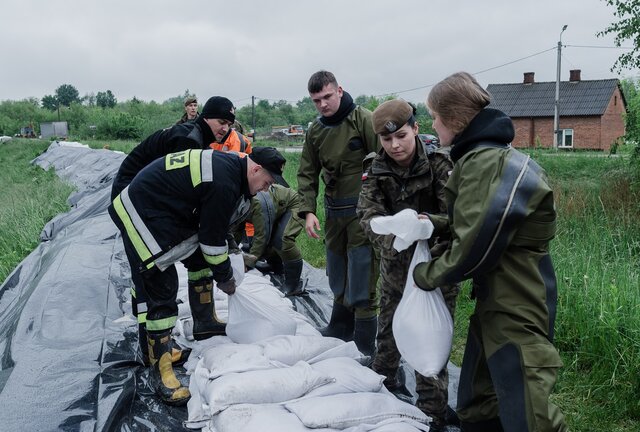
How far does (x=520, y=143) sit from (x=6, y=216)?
3092cm

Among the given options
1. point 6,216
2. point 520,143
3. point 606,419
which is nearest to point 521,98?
point 520,143

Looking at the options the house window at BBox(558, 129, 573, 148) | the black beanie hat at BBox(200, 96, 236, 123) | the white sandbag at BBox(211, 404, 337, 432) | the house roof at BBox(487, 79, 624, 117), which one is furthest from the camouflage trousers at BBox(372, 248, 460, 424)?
the house window at BBox(558, 129, 573, 148)

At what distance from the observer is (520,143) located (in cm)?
3372

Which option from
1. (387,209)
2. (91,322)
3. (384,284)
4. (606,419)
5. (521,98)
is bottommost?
(606,419)

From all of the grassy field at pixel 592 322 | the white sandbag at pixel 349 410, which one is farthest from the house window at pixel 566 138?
the white sandbag at pixel 349 410

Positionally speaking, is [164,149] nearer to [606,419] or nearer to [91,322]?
[91,322]

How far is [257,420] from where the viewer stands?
2.34 metres

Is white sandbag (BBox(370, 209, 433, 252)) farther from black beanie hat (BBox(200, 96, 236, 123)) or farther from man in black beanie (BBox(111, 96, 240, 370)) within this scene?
black beanie hat (BBox(200, 96, 236, 123))

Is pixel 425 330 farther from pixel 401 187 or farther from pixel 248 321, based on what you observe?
pixel 248 321

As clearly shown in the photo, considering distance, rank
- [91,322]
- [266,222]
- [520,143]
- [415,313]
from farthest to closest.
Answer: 1. [520,143]
2. [266,222]
3. [91,322]
4. [415,313]

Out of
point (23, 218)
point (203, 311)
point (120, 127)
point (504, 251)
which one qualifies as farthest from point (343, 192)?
point (120, 127)

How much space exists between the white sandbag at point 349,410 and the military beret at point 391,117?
124 cm

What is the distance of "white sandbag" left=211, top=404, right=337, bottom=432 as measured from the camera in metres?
2.30

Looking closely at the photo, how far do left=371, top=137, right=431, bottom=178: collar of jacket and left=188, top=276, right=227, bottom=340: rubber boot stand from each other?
135cm
